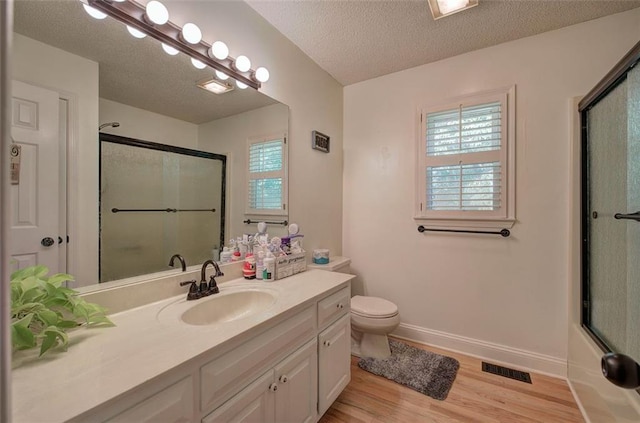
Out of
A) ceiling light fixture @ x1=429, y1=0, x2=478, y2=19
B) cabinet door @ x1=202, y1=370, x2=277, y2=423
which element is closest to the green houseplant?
cabinet door @ x1=202, y1=370, x2=277, y2=423

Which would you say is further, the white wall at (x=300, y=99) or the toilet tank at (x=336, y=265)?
the toilet tank at (x=336, y=265)

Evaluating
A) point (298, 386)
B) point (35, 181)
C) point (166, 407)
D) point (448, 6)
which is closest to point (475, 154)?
point (448, 6)

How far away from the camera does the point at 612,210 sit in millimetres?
1533

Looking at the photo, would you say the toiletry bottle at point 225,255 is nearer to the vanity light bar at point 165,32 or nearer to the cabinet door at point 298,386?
the cabinet door at point 298,386

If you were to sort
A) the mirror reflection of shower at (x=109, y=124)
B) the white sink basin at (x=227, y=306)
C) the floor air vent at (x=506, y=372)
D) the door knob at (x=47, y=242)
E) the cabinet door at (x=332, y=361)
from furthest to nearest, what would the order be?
the floor air vent at (x=506, y=372), the cabinet door at (x=332, y=361), the white sink basin at (x=227, y=306), the mirror reflection of shower at (x=109, y=124), the door knob at (x=47, y=242)

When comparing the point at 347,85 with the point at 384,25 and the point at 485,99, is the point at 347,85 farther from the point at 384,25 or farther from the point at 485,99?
the point at 485,99

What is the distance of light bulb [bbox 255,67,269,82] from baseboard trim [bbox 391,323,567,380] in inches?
91.6

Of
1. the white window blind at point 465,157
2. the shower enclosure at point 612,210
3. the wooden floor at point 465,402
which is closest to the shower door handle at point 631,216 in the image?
the shower enclosure at point 612,210

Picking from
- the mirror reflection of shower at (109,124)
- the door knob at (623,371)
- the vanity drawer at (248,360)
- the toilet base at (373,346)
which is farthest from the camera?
the toilet base at (373,346)

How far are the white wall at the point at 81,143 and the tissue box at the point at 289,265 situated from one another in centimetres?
88

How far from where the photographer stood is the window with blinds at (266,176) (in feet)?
6.11

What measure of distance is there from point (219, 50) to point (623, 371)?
6.51 ft

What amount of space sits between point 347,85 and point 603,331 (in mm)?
2713

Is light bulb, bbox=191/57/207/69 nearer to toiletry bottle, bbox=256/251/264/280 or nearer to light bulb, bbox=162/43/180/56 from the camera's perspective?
light bulb, bbox=162/43/180/56
